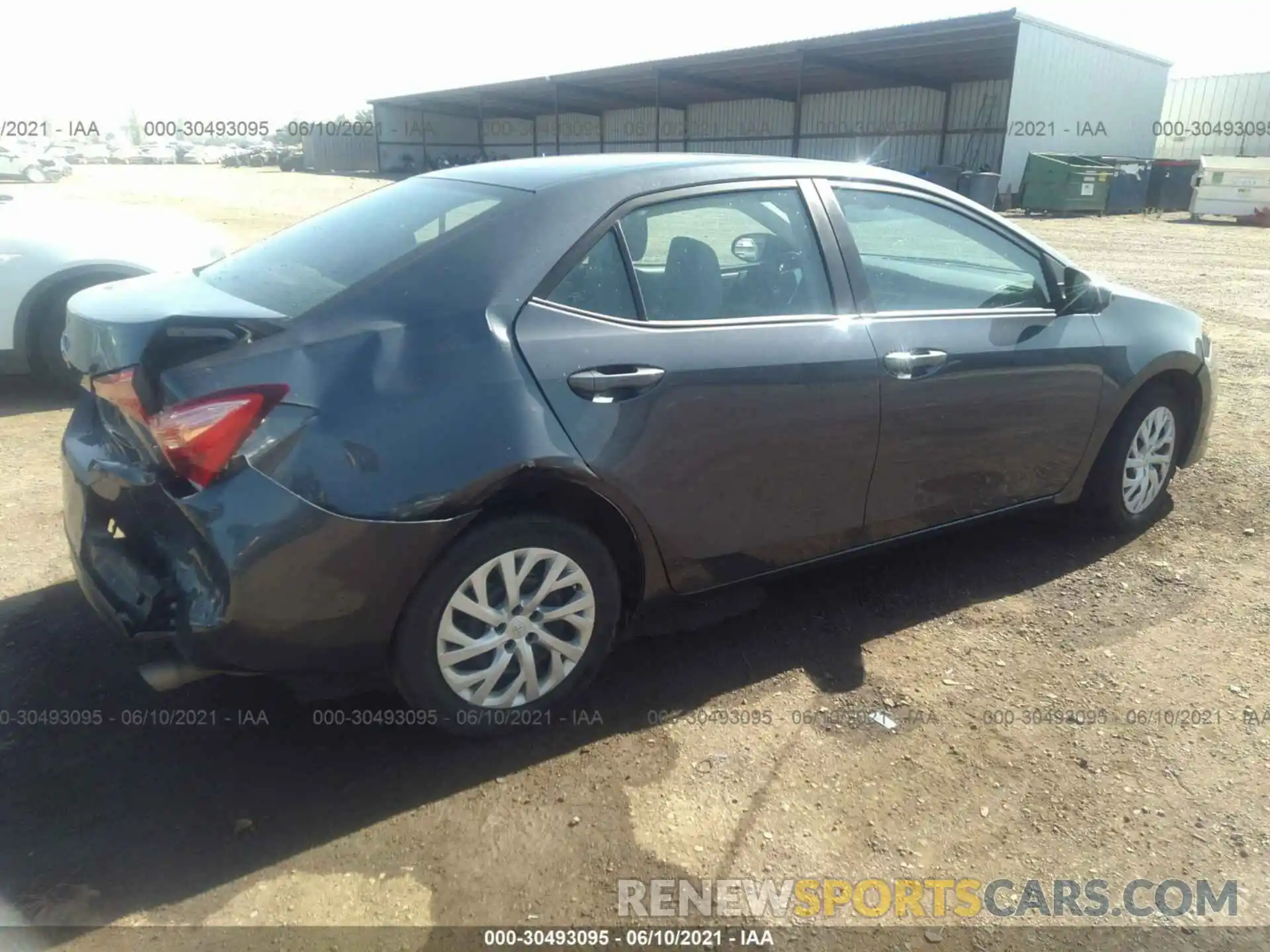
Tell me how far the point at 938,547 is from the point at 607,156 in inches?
89.3

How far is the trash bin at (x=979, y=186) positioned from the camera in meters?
23.4

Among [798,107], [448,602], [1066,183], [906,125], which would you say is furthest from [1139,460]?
[906,125]

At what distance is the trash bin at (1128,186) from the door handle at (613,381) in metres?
26.8

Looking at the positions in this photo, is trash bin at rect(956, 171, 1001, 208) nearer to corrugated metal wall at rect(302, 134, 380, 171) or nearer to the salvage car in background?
the salvage car in background

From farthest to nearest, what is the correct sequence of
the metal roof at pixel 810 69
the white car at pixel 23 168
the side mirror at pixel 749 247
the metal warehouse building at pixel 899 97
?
1. the white car at pixel 23 168
2. the metal warehouse building at pixel 899 97
3. the metal roof at pixel 810 69
4. the side mirror at pixel 749 247

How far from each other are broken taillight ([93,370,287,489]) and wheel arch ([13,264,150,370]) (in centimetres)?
404

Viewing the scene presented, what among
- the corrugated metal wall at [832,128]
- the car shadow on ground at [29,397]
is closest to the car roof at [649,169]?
the car shadow on ground at [29,397]

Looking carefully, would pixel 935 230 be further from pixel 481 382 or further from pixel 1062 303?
pixel 481 382

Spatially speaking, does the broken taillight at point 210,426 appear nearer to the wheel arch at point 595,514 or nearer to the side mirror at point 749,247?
the wheel arch at point 595,514

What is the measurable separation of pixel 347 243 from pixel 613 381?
39.8 inches

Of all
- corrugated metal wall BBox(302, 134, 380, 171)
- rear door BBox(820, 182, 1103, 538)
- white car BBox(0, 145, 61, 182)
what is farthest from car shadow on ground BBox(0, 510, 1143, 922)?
corrugated metal wall BBox(302, 134, 380, 171)

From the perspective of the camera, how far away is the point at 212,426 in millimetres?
2346

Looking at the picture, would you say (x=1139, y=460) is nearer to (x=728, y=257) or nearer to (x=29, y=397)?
(x=728, y=257)

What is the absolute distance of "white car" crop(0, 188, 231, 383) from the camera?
5773mm
